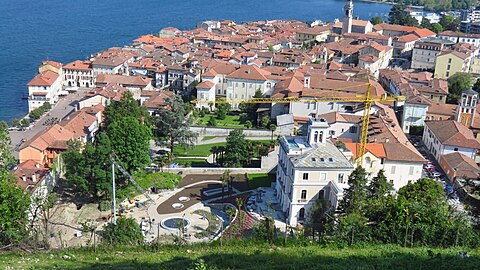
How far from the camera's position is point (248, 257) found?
10336 millimetres

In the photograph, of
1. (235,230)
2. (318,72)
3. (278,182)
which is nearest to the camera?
(235,230)

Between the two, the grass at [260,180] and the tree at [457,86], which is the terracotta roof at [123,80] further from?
the tree at [457,86]

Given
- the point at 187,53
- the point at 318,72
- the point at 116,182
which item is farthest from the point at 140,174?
the point at 187,53

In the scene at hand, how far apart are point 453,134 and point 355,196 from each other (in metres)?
10.6

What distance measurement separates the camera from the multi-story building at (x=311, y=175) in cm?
1773

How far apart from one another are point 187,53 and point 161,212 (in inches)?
1169

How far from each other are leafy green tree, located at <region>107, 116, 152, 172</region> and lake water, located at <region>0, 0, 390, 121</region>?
1825cm

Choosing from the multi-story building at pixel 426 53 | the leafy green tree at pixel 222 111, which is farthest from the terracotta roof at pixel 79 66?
the multi-story building at pixel 426 53

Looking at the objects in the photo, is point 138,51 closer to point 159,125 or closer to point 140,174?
point 159,125

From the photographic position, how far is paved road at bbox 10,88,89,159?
29.6m

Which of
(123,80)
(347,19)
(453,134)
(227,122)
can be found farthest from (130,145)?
(347,19)

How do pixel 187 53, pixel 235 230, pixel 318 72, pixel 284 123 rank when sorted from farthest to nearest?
pixel 187 53, pixel 318 72, pixel 284 123, pixel 235 230

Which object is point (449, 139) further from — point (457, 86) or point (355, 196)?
point (457, 86)

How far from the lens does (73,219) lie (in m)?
18.7
